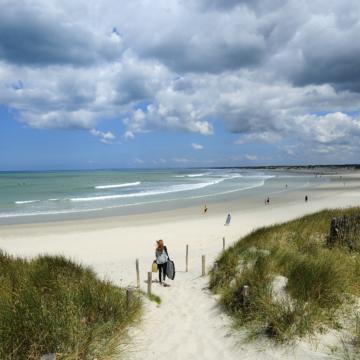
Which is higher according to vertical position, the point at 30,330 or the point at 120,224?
the point at 30,330

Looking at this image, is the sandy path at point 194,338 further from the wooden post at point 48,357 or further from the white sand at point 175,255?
the wooden post at point 48,357

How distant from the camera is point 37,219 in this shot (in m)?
26.5

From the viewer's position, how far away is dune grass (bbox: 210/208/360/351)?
5.73 metres

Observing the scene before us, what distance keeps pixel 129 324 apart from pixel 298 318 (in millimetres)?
3015

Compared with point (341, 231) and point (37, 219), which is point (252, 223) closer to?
point (341, 231)

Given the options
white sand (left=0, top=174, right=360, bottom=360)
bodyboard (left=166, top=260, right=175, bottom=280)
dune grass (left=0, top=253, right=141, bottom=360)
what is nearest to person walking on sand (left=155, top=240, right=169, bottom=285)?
bodyboard (left=166, top=260, right=175, bottom=280)

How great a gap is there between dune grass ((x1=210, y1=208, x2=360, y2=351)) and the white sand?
0.93 ft

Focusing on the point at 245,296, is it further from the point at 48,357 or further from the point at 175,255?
the point at 175,255

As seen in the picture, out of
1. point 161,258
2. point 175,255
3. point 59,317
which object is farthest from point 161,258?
point 59,317

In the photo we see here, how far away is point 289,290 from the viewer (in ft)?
21.8

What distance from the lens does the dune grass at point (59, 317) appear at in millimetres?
4816

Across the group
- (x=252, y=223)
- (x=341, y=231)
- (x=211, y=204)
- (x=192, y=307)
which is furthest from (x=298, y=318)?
(x=211, y=204)

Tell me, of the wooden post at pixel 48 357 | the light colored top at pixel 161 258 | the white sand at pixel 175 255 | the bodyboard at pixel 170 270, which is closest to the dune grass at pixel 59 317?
the wooden post at pixel 48 357

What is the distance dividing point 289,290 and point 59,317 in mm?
4196
